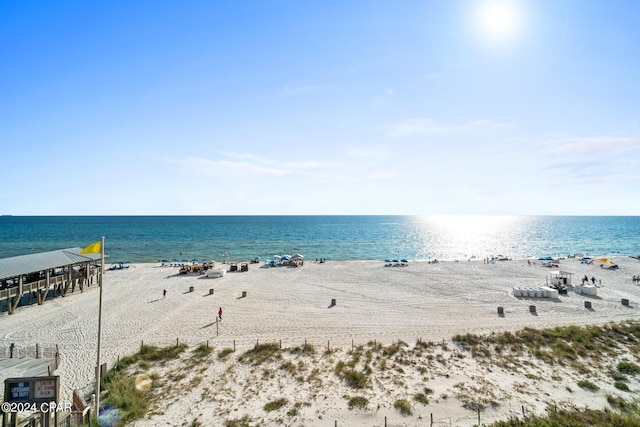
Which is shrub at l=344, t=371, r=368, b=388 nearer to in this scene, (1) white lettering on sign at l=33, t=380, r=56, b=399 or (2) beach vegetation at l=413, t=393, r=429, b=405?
(2) beach vegetation at l=413, t=393, r=429, b=405

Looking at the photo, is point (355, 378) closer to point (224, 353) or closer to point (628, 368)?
point (224, 353)

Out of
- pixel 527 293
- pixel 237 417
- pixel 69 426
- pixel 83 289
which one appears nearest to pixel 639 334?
pixel 527 293

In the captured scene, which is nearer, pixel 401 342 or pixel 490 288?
pixel 401 342

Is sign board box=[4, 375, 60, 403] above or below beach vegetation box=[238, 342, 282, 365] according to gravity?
above

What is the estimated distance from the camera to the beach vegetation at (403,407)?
1124 centimetres

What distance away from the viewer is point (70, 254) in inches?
1163

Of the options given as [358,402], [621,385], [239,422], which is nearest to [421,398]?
[358,402]

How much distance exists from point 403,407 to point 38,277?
32.7 m

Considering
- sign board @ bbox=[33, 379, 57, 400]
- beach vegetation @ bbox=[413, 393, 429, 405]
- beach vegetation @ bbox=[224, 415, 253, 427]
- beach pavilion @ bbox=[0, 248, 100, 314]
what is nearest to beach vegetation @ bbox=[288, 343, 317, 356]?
beach vegetation @ bbox=[224, 415, 253, 427]

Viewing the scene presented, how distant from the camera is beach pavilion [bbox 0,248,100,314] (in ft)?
76.6

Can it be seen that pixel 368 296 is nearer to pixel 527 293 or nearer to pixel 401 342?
pixel 401 342

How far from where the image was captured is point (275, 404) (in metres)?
11.8

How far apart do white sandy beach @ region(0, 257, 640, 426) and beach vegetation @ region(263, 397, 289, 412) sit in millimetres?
278

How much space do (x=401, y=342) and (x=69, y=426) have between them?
46.9ft
